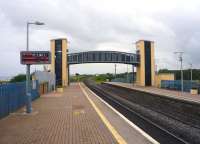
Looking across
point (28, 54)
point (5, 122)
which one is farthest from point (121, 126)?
point (28, 54)

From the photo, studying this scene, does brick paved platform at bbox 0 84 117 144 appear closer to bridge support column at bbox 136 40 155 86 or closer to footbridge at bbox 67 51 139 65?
bridge support column at bbox 136 40 155 86

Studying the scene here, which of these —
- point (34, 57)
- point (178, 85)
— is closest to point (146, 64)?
point (178, 85)

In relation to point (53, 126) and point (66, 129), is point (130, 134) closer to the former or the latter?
point (66, 129)

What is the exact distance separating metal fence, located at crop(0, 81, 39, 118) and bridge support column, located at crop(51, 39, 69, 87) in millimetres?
51820

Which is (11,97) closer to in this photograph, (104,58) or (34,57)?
(34,57)

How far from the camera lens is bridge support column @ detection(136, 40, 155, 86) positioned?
77.4 meters

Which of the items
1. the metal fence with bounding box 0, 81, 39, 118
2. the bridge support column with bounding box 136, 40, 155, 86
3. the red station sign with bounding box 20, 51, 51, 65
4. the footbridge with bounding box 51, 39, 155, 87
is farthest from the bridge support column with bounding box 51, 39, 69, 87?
the red station sign with bounding box 20, 51, 51, 65

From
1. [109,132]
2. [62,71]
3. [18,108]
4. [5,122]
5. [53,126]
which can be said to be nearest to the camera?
[109,132]

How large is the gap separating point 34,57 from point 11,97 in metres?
2.86

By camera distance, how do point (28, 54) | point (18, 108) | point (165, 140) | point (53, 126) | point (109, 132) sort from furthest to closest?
point (18, 108), point (28, 54), point (53, 126), point (109, 132), point (165, 140)

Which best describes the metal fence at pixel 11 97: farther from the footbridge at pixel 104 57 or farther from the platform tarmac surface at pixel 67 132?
the footbridge at pixel 104 57

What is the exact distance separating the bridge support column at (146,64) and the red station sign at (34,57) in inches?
2258

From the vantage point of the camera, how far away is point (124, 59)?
79438mm

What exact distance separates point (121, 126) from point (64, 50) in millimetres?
64314
